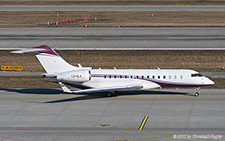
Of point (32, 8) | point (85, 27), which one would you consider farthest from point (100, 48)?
point (32, 8)

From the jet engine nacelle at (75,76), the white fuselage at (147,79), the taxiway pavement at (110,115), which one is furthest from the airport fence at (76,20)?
the white fuselage at (147,79)

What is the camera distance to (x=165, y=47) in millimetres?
69750

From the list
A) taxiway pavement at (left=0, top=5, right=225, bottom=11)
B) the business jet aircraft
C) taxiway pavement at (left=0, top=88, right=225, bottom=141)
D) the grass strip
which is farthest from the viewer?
taxiway pavement at (left=0, top=5, right=225, bottom=11)

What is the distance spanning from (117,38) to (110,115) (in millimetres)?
35949

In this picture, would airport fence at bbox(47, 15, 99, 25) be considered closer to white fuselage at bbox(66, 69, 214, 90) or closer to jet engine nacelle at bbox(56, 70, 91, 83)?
jet engine nacelle at bbox(56, 70, 91, 83)

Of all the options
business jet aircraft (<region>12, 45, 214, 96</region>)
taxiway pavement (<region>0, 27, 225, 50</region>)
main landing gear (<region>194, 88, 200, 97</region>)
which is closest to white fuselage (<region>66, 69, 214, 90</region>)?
business jet aircraft (<region>12, 45, 214, 96</region>)

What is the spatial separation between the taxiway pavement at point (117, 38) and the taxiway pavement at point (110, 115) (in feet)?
65.3

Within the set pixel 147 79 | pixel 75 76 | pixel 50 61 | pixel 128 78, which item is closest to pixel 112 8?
pixel 50 61

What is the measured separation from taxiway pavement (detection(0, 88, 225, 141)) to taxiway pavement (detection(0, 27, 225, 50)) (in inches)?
784

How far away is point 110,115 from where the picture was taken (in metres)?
42.1

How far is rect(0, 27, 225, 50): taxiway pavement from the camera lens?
70812 millimetres

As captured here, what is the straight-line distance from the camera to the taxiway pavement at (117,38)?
70.8 meters

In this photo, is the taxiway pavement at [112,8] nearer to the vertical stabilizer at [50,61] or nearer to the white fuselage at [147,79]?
the white fuselage at [147,79]

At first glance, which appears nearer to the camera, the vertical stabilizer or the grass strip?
the vertical stabilizer
